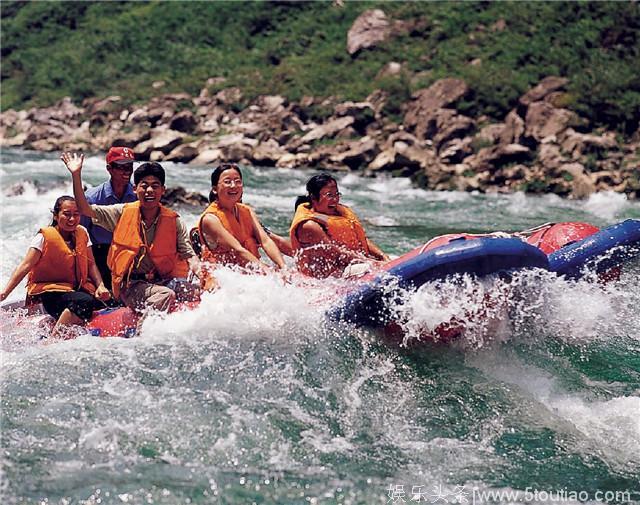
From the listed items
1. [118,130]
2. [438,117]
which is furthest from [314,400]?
[118,130]

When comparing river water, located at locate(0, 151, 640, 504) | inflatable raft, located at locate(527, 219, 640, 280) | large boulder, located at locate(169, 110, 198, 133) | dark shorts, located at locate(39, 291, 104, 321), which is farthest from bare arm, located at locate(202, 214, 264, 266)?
large boulder, located at locate(169, 110, 198, 133)

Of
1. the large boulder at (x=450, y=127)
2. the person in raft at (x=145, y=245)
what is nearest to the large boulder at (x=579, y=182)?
the large boulder at (x=450, y=127)

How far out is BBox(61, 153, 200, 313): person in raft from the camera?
15.9 feet

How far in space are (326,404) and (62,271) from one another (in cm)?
199

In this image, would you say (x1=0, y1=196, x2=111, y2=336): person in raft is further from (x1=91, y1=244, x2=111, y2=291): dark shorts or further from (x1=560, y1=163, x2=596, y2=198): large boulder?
(x1=560, y1=163, x2=596, y2=198): large boulder

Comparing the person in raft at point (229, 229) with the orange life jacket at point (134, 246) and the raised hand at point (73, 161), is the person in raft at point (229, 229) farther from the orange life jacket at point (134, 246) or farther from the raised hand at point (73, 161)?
the raised hand at point (73, 161)

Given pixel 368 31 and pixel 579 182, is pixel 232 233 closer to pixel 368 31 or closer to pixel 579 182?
pixel 579 182

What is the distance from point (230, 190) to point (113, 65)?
30.5 m

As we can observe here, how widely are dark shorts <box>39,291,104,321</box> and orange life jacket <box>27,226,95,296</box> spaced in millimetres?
40

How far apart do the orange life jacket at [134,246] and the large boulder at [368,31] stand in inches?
976

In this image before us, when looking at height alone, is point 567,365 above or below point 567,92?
below

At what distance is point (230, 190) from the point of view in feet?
16.6

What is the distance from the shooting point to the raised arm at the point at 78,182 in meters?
4.69

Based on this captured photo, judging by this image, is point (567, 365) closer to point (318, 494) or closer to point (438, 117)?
point (318, 494)
